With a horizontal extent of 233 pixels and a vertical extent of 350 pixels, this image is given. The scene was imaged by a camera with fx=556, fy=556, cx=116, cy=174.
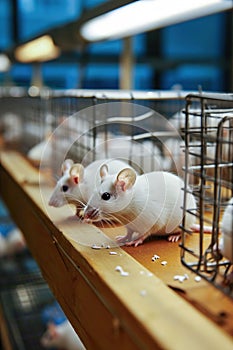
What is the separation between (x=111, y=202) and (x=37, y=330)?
169 cm

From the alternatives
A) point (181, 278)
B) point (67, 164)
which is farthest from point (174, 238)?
point (67, 164)

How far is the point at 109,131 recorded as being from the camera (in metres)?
1.38

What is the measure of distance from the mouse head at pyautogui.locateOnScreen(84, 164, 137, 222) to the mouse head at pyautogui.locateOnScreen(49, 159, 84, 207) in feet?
0.46

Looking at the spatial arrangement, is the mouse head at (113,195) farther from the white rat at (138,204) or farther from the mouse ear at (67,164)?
the mouse ear at (67,164)

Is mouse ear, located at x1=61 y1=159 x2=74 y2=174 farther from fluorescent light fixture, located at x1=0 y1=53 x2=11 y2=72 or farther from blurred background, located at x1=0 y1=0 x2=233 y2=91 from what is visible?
blurred background, located at x1=0 y1=0 x2=233 y2=91

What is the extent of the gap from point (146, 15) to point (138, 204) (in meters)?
0.62

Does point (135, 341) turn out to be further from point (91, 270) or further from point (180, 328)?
point (91, 270)

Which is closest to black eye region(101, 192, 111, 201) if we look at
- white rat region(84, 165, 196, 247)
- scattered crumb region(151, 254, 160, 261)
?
white rat region(84, 165, 196, 247)

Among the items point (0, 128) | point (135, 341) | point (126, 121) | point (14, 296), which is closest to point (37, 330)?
point (14, 296)

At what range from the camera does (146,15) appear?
1375 mm

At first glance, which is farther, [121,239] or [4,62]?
[4,62]

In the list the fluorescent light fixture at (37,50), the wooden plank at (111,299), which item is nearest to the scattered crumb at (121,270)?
the wooden plank at (111,299)

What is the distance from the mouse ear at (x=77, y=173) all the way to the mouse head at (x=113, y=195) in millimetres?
141

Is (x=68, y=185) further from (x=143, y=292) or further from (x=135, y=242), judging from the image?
(x=143, y=292)
